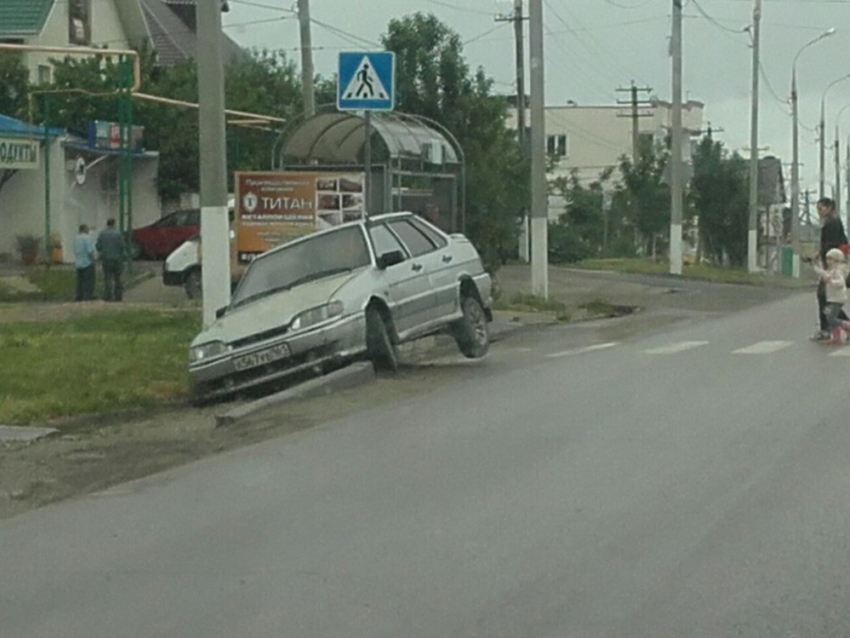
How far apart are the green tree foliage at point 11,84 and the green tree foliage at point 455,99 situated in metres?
17.8

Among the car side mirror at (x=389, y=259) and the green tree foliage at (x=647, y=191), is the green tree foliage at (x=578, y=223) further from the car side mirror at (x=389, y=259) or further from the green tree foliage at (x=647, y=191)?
the car side mirror at (x=389, y=259)

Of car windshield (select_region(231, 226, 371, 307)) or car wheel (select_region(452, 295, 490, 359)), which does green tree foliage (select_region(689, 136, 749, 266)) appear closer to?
car wheel (select_region(452, 295, 490, 359))

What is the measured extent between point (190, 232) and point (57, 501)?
3487cm

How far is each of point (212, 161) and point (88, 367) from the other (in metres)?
2.91

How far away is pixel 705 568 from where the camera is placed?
819 cm

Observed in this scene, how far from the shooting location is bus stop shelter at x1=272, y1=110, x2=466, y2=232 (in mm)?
26406

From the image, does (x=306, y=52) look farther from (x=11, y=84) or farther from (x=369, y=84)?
(x=11, y=84)

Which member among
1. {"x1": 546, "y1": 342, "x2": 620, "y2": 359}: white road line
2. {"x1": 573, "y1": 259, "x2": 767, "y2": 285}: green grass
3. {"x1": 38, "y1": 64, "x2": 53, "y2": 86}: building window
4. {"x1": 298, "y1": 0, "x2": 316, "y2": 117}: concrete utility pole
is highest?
{"x1": 38, "y1": 64, "x2": 53, "y2": 86}: building window

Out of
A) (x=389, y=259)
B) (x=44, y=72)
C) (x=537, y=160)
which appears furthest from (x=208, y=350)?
(x=44, y=72)

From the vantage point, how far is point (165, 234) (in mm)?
45844

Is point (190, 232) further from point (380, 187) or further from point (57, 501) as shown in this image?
point (57, 501)

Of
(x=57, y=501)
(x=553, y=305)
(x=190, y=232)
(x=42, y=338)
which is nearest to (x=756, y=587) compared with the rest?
(x=57, y=501)

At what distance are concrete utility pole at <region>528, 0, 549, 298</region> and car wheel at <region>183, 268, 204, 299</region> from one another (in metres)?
6.26

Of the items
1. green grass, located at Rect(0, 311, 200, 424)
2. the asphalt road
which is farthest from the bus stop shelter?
the asphalt road
